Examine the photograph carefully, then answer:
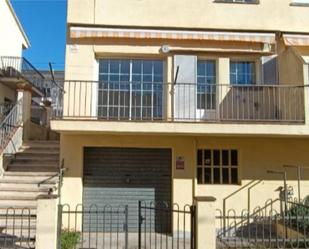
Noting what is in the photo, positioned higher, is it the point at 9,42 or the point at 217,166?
the point at 9,42

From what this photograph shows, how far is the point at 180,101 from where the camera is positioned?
13320 millimetres

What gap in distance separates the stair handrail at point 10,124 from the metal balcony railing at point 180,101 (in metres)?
3.07

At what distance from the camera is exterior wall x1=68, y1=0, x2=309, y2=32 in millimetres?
13312

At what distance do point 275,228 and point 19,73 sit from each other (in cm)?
1676

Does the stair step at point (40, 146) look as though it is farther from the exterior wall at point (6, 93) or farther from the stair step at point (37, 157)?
the exterior wall at point (6, 93)

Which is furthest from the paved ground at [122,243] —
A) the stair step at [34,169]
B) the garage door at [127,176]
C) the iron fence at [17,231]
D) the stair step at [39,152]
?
the stair step at [39,152]

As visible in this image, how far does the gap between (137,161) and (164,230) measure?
255 cm

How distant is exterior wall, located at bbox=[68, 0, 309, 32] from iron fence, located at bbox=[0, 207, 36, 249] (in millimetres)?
6657

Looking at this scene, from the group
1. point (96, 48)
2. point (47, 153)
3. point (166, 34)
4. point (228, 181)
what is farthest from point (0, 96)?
point (228, 181)

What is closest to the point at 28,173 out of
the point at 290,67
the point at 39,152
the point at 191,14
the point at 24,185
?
the point at 24,185

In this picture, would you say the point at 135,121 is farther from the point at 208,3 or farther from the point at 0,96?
the point at 0,96

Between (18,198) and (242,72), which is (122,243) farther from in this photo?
(242,72)

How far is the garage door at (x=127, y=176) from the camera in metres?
13.4

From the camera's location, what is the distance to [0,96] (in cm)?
2133
